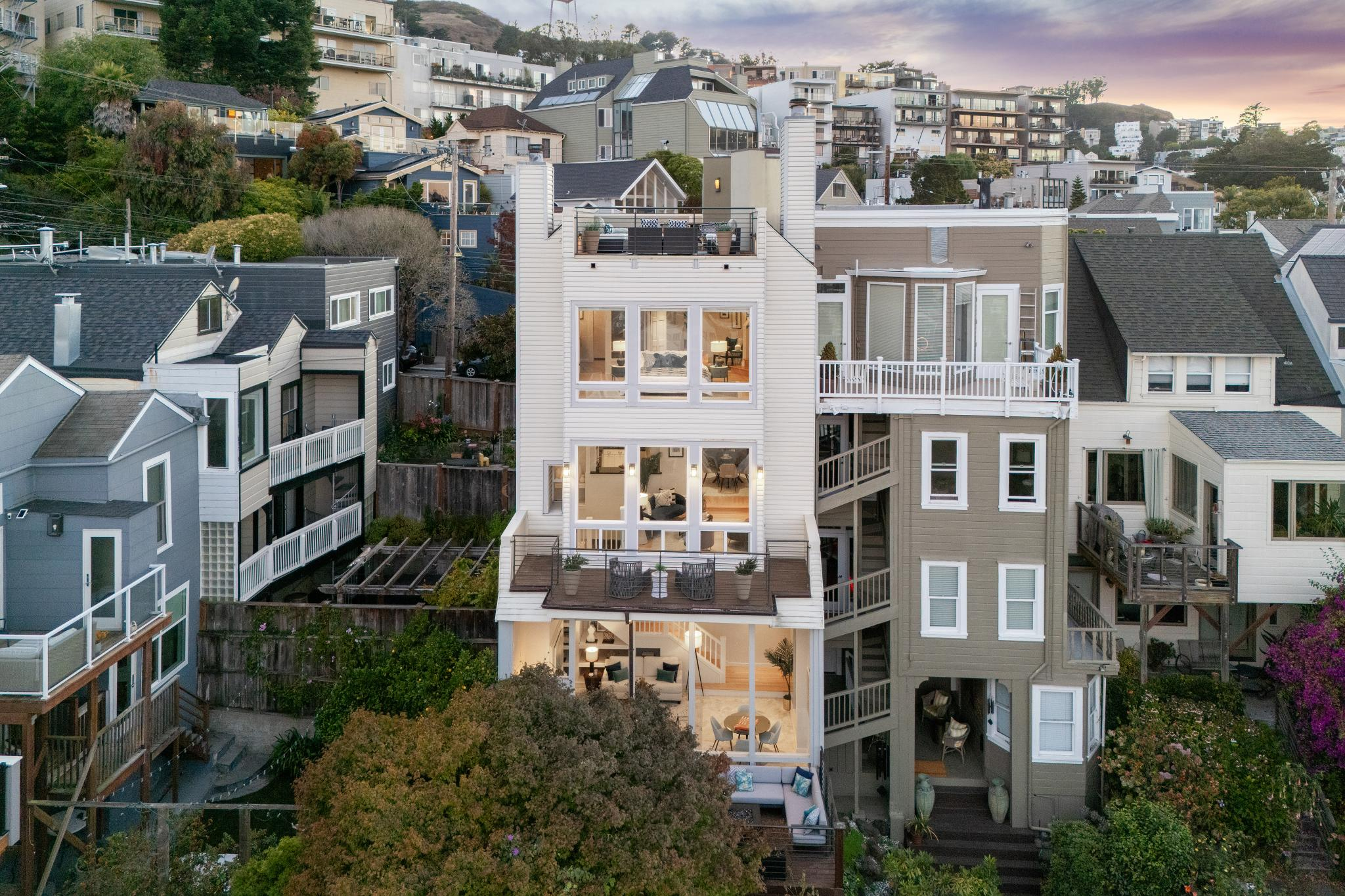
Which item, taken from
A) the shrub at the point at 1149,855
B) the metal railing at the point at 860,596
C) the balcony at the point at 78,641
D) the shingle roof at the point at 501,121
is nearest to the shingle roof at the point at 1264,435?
the metal railing at the point at 860,596

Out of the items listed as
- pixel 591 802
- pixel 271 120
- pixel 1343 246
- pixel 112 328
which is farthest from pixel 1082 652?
pixel 271 120

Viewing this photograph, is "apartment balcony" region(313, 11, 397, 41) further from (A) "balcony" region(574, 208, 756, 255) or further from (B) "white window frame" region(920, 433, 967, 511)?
(B) "white window frame" region(920, 433, 967, 511)

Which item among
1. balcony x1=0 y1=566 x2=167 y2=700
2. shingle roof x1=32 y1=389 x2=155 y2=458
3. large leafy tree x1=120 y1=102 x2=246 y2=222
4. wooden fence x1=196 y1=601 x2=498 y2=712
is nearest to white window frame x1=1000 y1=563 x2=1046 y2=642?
wooden fence x1=196 y1=601 x2=498 y2=712

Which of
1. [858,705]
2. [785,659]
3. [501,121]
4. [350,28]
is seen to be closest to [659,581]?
[785,659]

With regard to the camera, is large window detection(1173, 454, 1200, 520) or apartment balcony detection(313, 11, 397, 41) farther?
apartment balcony detection(313, 11, 397, 41)

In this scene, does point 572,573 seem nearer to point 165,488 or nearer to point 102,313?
point 165,488

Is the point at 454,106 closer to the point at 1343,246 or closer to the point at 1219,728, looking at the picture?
the point at 1343,246
